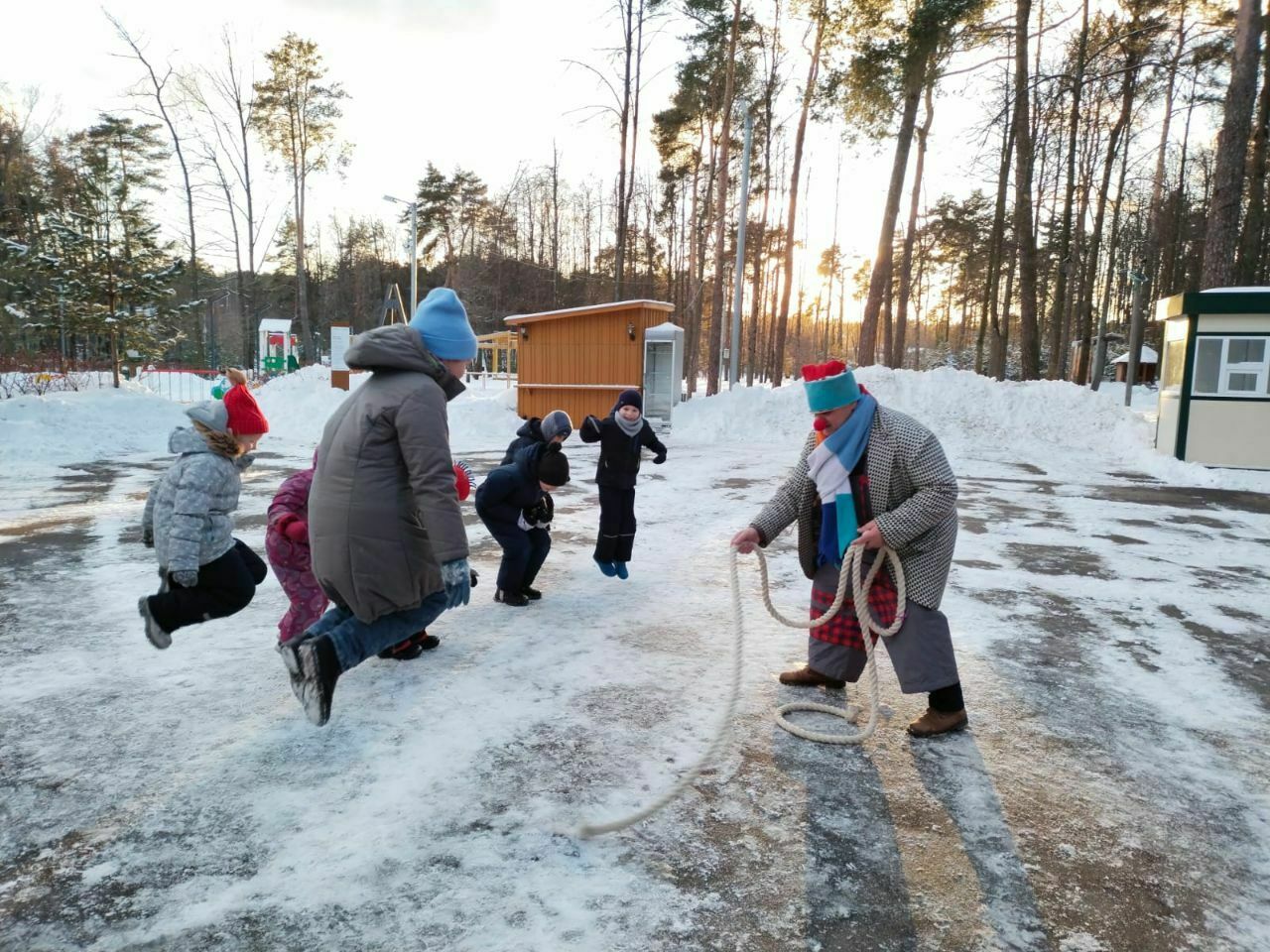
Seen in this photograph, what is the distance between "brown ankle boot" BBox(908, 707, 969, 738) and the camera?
331 centimetres

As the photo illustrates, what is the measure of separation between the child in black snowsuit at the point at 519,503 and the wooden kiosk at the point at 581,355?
12841 mm

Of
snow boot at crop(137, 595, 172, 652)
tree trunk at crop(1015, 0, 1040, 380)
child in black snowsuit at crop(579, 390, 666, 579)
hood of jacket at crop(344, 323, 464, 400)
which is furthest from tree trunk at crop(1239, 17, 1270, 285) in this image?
snow boot at crop(137, 595, 172, 652)

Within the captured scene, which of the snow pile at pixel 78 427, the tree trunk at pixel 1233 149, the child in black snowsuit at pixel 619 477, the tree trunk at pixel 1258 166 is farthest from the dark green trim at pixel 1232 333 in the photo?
the snow pile at pixel 78 427

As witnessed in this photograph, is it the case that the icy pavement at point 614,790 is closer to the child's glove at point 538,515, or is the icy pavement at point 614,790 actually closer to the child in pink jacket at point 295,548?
the child in pink jacket at point 295,548

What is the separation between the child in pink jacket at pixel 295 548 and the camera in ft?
12.4

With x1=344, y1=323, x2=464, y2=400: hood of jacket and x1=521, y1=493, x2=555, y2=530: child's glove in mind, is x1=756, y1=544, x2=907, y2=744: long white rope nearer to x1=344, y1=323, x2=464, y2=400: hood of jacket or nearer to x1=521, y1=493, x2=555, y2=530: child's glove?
x1=344, y1=323, x2=464, y2=400: hood of jacket

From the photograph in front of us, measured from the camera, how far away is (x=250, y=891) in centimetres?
221

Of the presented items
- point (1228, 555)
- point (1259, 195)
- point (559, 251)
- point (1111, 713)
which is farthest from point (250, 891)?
point (559, 251)

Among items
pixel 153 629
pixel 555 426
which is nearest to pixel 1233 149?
pixel 555 426

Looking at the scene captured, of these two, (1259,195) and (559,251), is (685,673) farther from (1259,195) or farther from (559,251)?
(559,251)

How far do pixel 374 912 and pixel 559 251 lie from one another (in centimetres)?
5114

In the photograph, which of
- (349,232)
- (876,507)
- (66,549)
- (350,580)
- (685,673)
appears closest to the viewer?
(350,580)

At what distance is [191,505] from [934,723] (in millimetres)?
3417

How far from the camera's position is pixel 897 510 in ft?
10.2
